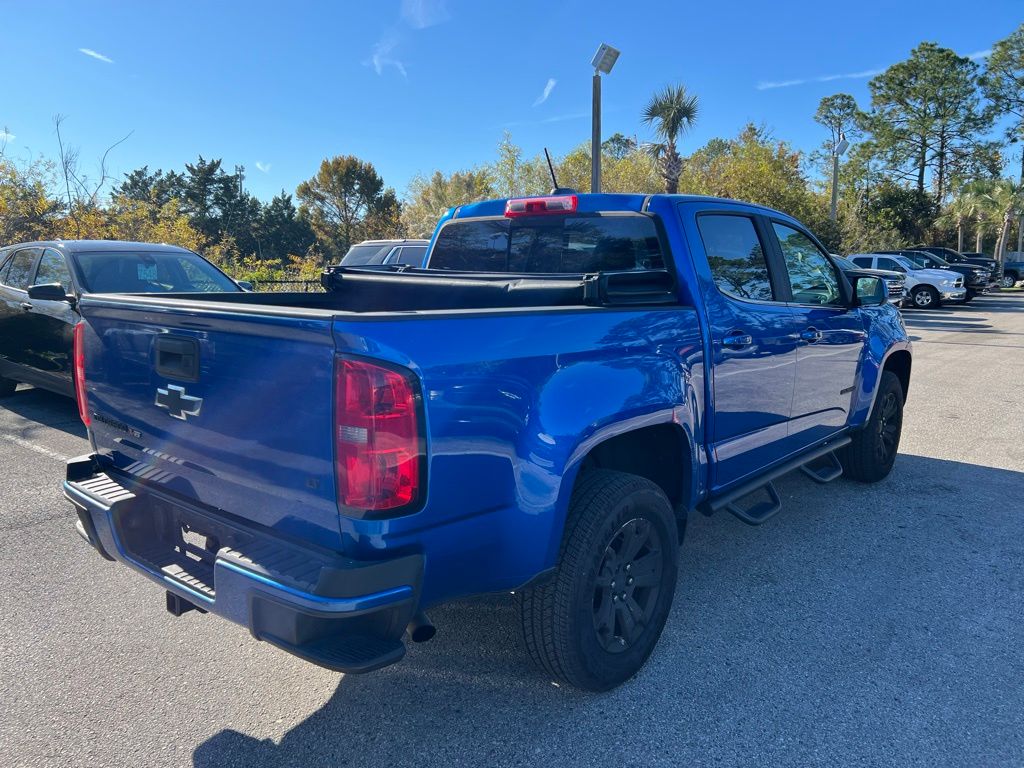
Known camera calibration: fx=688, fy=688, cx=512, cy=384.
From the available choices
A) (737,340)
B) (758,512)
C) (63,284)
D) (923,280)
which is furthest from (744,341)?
(923,280)

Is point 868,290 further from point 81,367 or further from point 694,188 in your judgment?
point 694,188

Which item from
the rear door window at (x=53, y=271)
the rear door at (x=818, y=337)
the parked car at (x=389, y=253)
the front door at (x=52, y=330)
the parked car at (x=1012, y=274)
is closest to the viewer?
the rear door at (x=818, y=337)

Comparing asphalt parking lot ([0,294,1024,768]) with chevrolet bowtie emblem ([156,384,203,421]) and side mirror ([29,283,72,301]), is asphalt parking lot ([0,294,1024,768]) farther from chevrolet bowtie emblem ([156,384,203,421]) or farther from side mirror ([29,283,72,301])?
side mirror ([29,283,72,301])

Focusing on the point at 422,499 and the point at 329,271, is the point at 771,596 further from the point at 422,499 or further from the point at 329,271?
the point at 329,271

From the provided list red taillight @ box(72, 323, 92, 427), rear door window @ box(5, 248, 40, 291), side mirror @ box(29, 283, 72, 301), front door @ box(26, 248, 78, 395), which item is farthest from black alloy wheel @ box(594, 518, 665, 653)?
→ rear door window @ box(5, 248, 40, 291)

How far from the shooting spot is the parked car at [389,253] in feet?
40.6

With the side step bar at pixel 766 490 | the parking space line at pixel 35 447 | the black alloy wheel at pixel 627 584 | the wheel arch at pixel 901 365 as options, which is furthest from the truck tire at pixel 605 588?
the parking space line at pixel 35 447

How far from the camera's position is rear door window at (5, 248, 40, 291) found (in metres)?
7.05

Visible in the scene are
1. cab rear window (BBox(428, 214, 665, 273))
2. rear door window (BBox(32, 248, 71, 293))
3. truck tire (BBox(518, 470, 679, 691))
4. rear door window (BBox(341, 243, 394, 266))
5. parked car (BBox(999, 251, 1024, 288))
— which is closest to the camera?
truck tire (BBox(518, 470, 679, 691))

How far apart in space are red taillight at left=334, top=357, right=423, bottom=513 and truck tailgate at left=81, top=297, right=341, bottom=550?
0.04 meters

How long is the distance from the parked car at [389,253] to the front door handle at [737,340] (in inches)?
351

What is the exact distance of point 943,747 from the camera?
2416mm

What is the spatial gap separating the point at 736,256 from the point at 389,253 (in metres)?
9.66

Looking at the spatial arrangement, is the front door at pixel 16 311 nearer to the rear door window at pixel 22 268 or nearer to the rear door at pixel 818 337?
the rear door window at pixel 22 268
